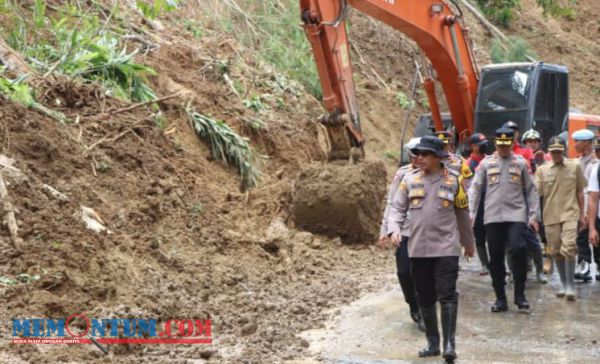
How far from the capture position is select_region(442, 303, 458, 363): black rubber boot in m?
6.48

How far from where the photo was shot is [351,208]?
11.2 m

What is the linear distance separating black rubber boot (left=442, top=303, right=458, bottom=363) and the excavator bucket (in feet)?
15.1

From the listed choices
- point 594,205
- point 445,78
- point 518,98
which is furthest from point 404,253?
point 518,98

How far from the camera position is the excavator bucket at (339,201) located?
36.7 feet

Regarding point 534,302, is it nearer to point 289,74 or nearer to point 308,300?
point 308,300

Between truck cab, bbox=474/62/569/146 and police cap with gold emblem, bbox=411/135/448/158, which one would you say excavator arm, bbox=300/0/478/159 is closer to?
truck cab, bbox=474/62/569/146

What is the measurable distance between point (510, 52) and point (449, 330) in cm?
2125

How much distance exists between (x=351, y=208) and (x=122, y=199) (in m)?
3.13

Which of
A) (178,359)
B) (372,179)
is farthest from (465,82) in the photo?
(178,359)

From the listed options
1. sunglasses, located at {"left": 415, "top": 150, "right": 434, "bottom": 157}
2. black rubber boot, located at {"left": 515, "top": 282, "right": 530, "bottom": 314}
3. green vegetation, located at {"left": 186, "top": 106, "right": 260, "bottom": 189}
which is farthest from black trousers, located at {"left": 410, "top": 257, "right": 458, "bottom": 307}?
green vegetation, located at {"left": 186, "top": 106, "right": 260, "bottom": 189}

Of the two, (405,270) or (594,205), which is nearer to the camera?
(405,270)

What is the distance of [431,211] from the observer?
6.74 m

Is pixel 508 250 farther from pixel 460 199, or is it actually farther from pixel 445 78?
pixel 445 78

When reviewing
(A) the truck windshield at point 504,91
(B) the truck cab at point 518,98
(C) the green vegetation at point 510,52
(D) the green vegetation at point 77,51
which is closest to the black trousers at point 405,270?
(D) the green vegetation at point 77,51
